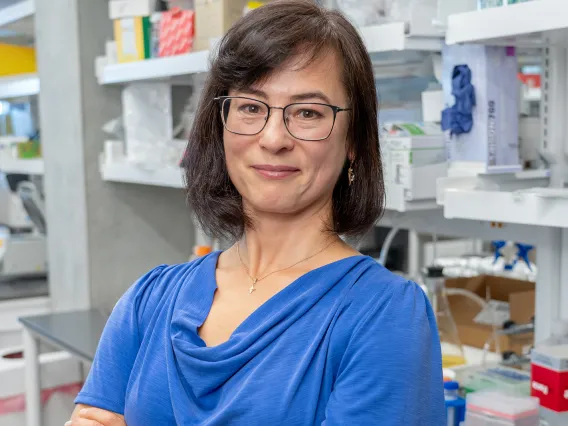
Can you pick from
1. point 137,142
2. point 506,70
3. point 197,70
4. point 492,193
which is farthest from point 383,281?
point 137,142

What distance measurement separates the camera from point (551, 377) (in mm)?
1550

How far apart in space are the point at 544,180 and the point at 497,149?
0.61 ft

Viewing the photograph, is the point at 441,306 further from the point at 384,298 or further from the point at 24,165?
the point at 24,165

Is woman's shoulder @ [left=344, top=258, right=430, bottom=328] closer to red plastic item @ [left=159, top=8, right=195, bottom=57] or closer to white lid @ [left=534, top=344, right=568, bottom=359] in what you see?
white lid @ [left=534, top=344, right=568, bottom=359]

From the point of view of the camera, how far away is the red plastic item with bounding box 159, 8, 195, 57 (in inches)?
98.3

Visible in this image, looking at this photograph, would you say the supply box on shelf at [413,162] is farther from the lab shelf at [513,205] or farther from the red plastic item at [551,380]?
→ the red plastic item at [551,380]

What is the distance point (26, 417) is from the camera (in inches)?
121

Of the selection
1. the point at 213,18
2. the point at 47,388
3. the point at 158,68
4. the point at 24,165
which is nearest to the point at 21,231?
the point at 24,165

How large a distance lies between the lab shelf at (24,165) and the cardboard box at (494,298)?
217 cm

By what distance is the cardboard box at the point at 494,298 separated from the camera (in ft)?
7.29

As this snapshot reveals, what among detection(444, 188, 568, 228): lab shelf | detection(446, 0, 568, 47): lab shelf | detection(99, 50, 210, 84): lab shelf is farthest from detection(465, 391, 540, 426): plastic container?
detection(99, 50, 210, 84): lab shelf

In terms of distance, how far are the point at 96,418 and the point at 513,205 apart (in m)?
0.88

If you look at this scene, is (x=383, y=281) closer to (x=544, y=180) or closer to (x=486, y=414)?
(x=486, y=414)

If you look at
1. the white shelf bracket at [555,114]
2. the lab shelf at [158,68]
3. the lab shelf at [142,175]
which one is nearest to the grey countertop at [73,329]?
the lab shelf at [142,175]
